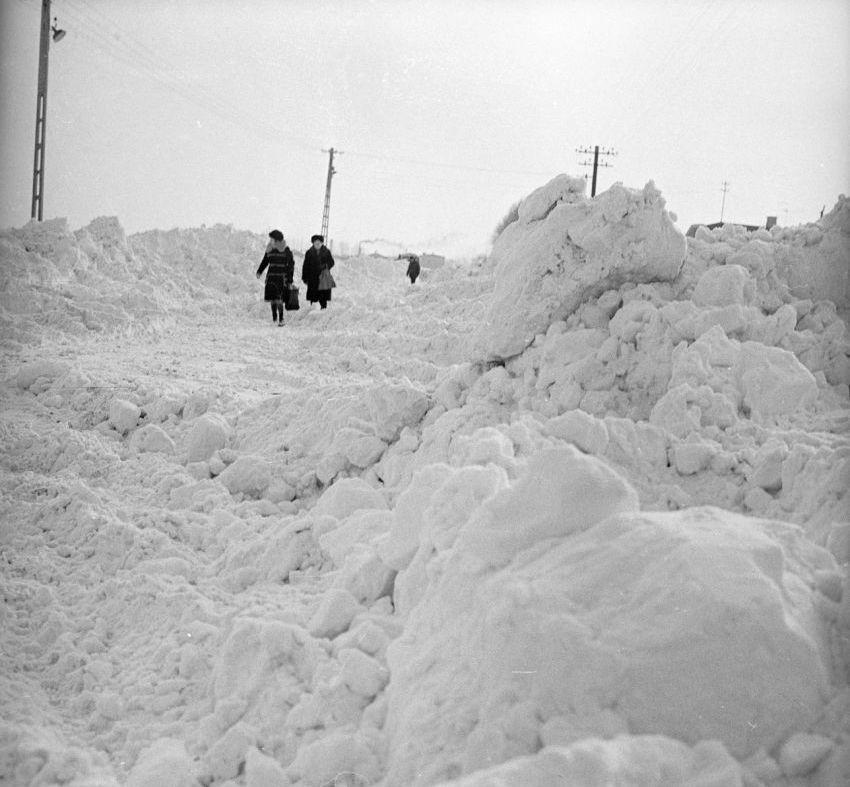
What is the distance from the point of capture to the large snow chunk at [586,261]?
14.1 ft

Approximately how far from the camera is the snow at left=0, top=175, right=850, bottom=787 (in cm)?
155

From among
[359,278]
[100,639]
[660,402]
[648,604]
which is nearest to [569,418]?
[660,402]

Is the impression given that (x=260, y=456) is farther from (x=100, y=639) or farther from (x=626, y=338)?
(x=626, y=338)

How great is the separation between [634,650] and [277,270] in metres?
11.0

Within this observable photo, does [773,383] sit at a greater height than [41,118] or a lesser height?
lesser

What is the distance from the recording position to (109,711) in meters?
2.47

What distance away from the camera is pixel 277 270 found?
1192 cm

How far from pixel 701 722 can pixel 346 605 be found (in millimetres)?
1231

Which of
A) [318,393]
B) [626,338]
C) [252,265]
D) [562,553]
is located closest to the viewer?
[562,553]

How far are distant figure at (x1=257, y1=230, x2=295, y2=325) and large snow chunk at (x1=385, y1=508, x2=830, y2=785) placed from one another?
1029 cm

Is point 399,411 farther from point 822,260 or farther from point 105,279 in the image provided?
point 105,279

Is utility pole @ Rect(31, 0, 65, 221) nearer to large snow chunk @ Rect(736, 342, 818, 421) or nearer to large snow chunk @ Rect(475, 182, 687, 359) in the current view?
large snow chunk @ Rect(475, 182, 687, 359)

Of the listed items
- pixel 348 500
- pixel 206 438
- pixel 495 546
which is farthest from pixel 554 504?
pixel 206 438

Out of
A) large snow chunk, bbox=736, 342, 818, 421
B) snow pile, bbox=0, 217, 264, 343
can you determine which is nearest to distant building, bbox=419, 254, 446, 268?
snow pile, bbox=0, 217, 264, 343
